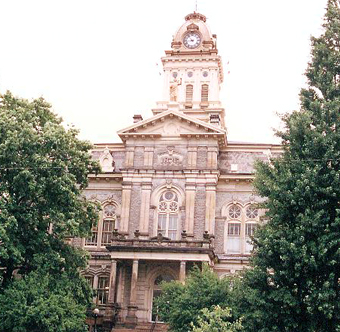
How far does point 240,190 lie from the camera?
46375mm

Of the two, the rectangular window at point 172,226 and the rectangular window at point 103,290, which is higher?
the rectangular window at point 172,226

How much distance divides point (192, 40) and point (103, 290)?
24.9 m

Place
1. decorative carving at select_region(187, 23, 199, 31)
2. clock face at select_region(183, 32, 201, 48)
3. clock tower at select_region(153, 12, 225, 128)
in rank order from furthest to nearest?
decorative carving at select_region(187, 23, 199, 31) → clock face at select_region(183, 32, 201, 48) → clock tower at select_region(153, 12, 225, 128)

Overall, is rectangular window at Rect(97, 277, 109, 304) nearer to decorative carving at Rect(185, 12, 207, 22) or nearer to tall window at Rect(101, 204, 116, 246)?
tall window at Rect(101, 204, 116, 246)

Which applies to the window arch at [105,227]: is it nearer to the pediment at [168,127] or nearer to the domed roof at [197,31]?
the pediment at [168,127]

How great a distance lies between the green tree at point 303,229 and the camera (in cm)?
2578

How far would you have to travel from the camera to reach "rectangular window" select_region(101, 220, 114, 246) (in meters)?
47.2

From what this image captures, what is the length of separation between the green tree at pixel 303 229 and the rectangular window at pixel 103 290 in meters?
18.6

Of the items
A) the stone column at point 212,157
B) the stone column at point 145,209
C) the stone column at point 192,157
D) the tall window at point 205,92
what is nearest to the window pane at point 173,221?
the stone column at point 145,209

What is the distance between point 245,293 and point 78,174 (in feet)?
44.0

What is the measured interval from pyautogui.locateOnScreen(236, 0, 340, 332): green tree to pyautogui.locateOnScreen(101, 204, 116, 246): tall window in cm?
2010

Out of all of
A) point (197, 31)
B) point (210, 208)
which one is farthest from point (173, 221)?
point (197, 31)

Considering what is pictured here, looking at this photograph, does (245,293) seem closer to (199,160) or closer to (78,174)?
(78,174)

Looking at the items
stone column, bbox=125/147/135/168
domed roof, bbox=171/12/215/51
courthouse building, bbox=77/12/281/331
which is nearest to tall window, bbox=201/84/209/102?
domed roof, bbox=171/12/215/51
